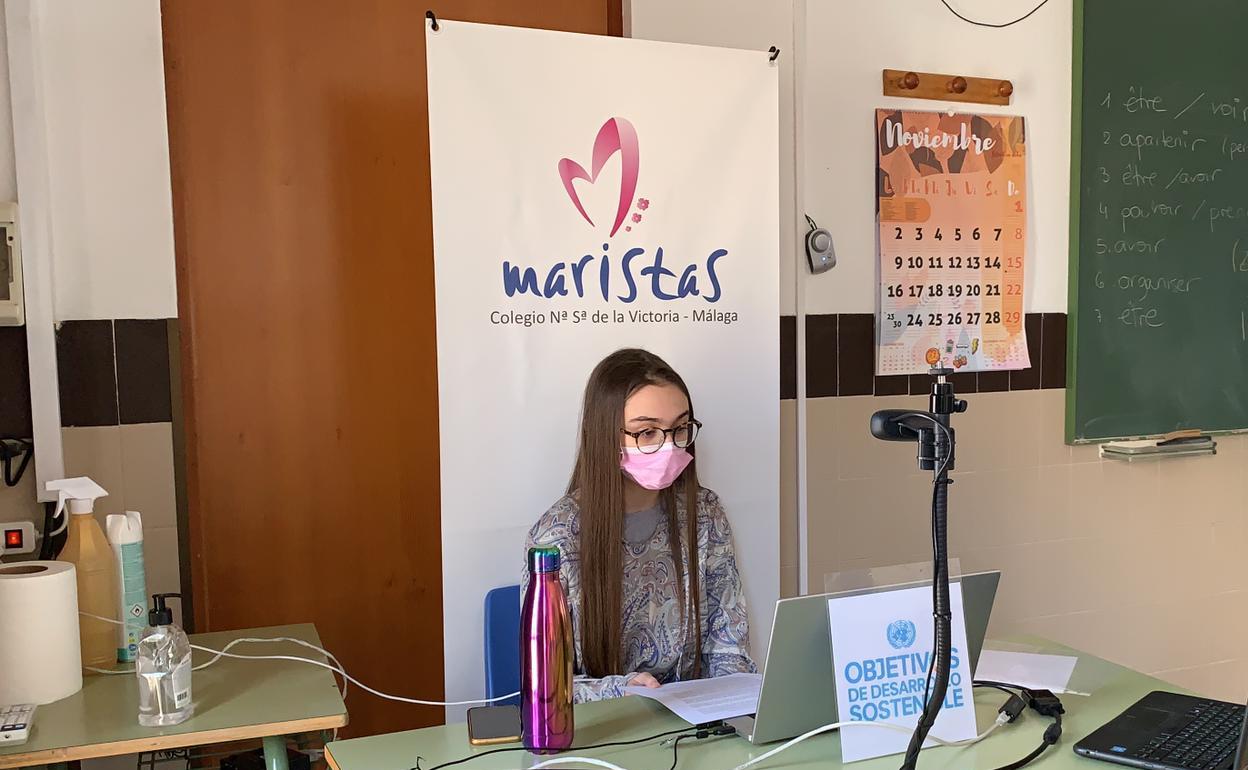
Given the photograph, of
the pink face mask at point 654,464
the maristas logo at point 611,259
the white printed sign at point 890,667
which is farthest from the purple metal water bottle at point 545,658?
the maristas logo at point 611,259

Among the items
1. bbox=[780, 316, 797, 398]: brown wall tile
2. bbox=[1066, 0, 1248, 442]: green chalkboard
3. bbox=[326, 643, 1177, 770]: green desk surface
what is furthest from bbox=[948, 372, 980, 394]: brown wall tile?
bbox=[326, 643, 1177, 770]: green desk surface

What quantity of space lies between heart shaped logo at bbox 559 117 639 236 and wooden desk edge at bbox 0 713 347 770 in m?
1.28

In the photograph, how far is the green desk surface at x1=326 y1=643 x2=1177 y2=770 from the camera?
1.44 metres

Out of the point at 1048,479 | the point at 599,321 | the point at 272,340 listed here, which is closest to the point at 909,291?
the point at 1048,479

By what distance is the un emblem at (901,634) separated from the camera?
1.48 m

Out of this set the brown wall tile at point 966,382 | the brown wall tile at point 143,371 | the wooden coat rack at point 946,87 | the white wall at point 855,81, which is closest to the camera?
the brown wall tile at point 143,371

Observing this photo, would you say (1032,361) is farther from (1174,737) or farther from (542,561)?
(542,561)

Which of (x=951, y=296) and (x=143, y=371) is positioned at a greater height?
(x=951, y=296)

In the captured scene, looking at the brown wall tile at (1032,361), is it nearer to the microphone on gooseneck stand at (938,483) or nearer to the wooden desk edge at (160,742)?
the microphone on gooseneck stand at (938,483)

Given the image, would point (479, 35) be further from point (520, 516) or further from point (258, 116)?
point (520, 516)

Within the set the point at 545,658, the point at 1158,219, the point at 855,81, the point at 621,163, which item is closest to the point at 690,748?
the point at 545,658

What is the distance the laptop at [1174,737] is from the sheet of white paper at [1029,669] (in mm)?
137

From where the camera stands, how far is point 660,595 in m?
2.08

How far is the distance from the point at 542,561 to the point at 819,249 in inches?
68.9
